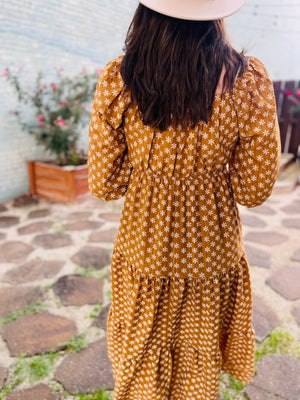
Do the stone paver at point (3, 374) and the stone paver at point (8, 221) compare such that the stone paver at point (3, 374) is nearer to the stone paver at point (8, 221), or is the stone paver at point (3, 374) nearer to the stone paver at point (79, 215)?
the stone paver at point (8, 221)

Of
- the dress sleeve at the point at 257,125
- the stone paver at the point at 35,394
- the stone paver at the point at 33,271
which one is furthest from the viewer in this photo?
the stone paver at the point at 33,271

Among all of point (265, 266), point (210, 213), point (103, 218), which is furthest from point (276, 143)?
point (103, 218)

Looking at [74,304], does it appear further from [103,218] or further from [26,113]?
[26,113]

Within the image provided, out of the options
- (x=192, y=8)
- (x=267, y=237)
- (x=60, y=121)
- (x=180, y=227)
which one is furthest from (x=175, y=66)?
(x=60, y=121)

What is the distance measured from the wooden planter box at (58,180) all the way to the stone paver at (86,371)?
262cm

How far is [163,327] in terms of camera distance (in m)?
1.35

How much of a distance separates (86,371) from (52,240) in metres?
1.75

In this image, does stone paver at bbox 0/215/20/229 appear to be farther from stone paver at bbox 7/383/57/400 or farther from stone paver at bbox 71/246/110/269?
stone paver at bbox 7/383/57/400

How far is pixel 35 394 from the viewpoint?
5.61 feet

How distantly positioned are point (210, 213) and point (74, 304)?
1.59 metres

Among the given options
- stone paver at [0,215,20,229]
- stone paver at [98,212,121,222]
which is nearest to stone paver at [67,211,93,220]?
stone paver at [98,212,121,222]

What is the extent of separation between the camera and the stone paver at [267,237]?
3459 mm

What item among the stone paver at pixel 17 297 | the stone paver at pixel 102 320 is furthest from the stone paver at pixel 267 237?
the stone paver at pixel 17 297

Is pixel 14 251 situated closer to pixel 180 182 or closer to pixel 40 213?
pixel 40 213
